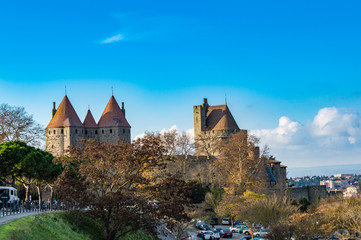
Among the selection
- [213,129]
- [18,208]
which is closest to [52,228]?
[18,208]

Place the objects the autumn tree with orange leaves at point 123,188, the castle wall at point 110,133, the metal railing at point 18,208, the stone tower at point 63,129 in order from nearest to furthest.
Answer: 1. the metal railing at point 18,208
2. the autumn tree with orange leaves at point 123,188
3. the stone tower at point 63,129
4. the castle wall at point 110,133

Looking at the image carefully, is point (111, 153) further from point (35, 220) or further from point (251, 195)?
point (251, 195)

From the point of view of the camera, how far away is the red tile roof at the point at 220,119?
295ft

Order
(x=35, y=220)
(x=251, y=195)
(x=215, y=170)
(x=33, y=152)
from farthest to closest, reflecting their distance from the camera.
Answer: (x=215, y=170) < (x=251, y=195) < (x=33, y=152) < (x=35, y=220)

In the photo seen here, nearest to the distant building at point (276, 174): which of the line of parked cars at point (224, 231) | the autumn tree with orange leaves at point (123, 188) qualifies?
the line of parked cars at point (224, 231)

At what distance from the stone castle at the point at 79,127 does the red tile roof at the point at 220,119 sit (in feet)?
47.8

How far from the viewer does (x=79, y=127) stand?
8788 centimetres

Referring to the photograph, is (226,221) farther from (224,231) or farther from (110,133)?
(110,133)

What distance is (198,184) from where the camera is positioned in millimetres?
66312

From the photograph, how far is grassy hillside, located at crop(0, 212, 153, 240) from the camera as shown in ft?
73.1

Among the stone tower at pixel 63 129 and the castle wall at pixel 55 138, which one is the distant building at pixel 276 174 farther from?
the castle wall at pixel 55 138

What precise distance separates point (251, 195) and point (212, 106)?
3959cm

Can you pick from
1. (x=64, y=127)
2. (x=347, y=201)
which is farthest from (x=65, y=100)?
(x=347, y=201)

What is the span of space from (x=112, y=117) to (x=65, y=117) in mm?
7972
